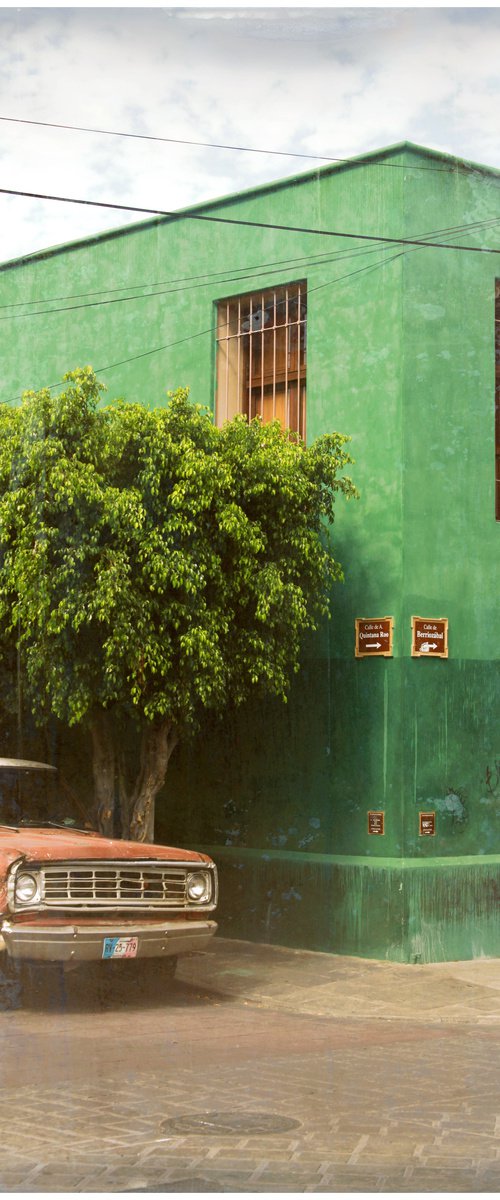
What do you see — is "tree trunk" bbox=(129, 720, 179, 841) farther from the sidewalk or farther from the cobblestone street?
the cobblestone street

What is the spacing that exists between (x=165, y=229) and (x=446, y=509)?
16.8 ft

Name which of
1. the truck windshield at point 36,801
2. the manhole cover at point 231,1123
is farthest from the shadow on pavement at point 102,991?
the manhole cover at point 231,1123

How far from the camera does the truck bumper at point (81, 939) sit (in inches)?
378

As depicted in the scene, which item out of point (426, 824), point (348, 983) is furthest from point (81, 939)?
point (426, 824)

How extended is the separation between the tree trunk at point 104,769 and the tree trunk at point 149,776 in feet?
0.68

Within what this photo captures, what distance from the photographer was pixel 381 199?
13906 mm

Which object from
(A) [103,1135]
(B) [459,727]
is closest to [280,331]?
(B) [459,727]

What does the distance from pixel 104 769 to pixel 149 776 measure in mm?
437

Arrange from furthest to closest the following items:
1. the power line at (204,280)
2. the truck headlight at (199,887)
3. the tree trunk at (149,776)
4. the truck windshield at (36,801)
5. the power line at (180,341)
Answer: the power line at (204,280) → the power line at (180,341) → the tree trunk at (149,776) → the truck windshield at (36,801) → the truck headlight at (199,887)

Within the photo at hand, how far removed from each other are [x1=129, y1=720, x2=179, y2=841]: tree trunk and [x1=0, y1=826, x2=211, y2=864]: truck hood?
1683mm

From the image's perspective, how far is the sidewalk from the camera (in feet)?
35.9

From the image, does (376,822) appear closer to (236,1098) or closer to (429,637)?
(429,637)

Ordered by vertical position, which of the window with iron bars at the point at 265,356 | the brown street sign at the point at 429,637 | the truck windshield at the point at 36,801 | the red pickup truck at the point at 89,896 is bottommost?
the red pickup truck at the point at 89,896

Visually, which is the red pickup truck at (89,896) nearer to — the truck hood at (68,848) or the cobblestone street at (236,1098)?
the truck hood at (68,848)
